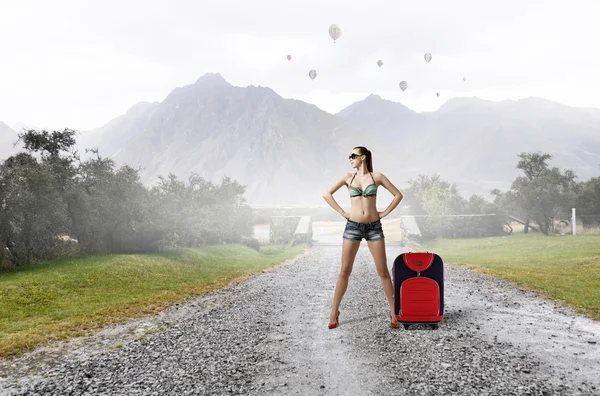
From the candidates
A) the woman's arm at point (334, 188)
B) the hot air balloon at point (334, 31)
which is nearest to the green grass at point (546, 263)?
the woman's arm at point (334, 188)

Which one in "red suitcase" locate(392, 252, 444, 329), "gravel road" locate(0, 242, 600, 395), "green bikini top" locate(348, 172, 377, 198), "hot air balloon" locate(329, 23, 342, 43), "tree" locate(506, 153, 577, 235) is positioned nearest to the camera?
"gravel road" locate(0, 242, 600, 395)

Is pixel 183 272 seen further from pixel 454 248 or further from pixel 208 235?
pixel 454 248

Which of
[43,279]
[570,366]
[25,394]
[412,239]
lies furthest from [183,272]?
[412,239]

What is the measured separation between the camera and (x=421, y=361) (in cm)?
765

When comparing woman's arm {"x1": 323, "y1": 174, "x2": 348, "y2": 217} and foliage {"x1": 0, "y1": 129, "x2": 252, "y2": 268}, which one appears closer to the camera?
woman's arm {"x1": 323, "y1": 174, "x2": 348, "y2": 217}

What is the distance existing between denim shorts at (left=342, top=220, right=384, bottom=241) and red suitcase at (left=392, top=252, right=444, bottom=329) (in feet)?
3.89

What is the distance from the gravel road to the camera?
22.4 ft

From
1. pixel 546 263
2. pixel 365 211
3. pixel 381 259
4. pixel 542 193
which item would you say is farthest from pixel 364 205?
pixel 542 193

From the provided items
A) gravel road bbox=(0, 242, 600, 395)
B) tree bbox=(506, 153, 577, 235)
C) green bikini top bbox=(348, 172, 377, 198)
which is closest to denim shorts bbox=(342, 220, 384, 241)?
green bikini top bbox=(348, 172, 377, 198)

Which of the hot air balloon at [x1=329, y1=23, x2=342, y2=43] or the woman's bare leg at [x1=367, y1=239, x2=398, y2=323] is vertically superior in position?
the hot air balloon at [x1=329, y1=23, x2=342, y2=43]

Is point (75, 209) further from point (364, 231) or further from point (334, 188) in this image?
point (364, 231)

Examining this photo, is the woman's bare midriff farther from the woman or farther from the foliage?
the foliage

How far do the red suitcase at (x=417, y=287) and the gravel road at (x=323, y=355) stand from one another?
0.35 metres

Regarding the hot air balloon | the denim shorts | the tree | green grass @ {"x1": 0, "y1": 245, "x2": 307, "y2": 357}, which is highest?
the hot air balloon
